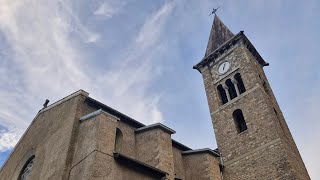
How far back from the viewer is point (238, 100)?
19250 mm

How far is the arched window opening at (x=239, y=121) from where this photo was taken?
1856 cm

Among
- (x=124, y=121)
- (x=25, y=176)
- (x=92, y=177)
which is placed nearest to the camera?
(x=92, y=177)

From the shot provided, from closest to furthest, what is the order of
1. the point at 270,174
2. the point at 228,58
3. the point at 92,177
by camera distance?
the point at 92,177 → the point at 270,174 → the point at 228,58

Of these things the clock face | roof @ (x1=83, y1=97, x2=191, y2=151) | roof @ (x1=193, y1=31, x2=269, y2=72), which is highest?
roof @ (x1=193, y1=31, x2=269, y2=72)

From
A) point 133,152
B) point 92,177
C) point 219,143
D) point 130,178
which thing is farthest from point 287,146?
point 92,177

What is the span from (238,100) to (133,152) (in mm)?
8593

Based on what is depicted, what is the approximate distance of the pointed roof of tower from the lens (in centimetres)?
2370

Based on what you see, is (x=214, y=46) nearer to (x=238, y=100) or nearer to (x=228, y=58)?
(x=228, y=58)

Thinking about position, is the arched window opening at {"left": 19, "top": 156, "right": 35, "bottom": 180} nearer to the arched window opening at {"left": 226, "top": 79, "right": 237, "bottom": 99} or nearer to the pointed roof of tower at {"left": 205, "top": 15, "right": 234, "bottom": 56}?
the arched window opening at {"left": 226, "top": 79, "right": 237, "bottom": 99}

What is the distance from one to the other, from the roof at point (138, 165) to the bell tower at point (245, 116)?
6.34 meters

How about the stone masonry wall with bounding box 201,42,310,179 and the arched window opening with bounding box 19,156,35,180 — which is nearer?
the arched window opening with bounding box 19,156,35,180

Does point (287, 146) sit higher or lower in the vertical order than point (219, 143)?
lower

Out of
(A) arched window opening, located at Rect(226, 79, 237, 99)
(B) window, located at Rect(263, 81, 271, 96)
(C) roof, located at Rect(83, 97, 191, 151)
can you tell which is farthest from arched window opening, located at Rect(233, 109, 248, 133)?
(C) roof, located at Rect(83, 97, 191, 151)

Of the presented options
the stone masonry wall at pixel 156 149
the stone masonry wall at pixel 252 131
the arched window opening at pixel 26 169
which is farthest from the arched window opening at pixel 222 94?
the arched window opening at pixel 26 169
